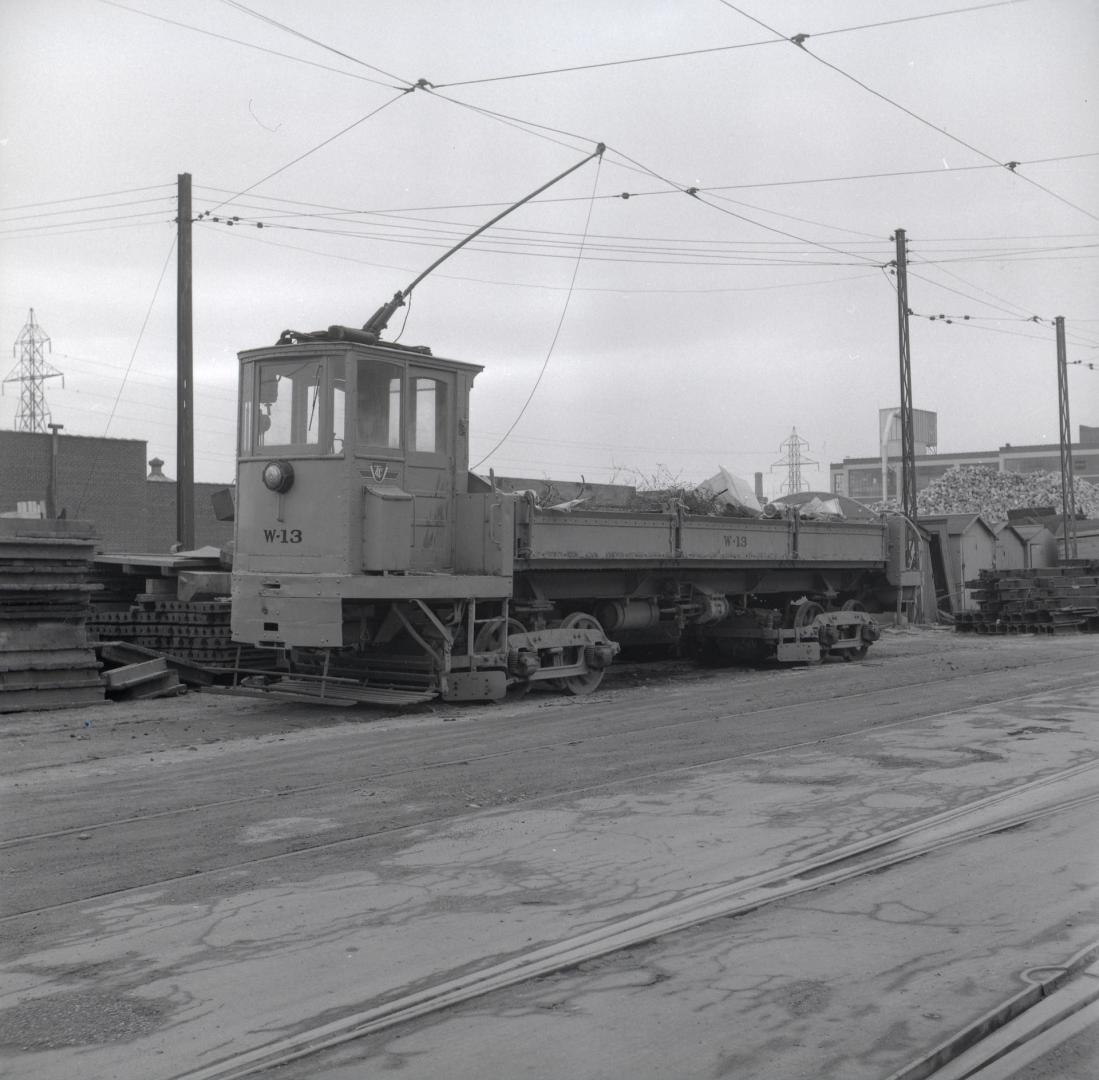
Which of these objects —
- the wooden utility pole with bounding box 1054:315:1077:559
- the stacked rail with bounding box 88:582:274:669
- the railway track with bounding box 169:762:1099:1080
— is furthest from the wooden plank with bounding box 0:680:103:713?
the wooden utility pole with bounding box 1054:315:1077:559

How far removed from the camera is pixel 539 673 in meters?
14.0

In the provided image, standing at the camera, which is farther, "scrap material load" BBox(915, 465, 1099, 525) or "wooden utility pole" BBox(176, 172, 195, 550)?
"scrap material load" BBox(915, 465, 1099, 525)

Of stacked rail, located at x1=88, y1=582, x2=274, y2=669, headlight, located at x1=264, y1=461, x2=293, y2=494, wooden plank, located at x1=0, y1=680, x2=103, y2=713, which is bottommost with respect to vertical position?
wooden plank, located at x1=0, y1=680, x2=103, y2=713

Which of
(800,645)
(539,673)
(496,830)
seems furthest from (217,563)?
(496,830)

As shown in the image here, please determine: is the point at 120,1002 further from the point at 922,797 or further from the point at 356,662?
the point at 356,662

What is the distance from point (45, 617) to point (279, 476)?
2.85 m

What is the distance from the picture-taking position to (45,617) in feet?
42.0

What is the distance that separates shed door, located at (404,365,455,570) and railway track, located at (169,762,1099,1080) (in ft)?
22.3

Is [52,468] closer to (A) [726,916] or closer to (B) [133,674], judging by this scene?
(B) [133,674]

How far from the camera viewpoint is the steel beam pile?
1245 centimetres

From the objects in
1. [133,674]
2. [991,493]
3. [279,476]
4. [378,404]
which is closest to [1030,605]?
[378,404]

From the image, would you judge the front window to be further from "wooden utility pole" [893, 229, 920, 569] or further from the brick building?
the brick building

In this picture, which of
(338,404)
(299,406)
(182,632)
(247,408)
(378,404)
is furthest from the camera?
(182,632)

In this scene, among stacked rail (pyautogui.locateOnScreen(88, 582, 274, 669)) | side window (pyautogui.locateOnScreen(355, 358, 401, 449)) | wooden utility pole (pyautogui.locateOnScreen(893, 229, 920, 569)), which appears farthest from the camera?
wooden utility pole (pyautogui.locateOnScreen(893, 229, 920, 569))
